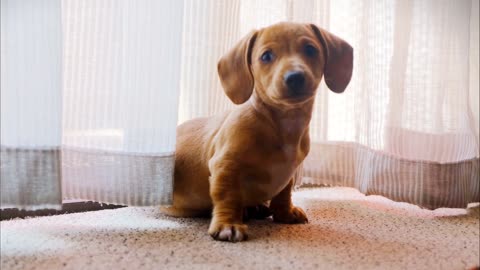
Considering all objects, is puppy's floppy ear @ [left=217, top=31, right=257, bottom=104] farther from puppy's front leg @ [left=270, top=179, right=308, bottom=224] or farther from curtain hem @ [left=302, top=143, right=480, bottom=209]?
curtain hem @ [left=302, top=143, right=480, bottom=209]

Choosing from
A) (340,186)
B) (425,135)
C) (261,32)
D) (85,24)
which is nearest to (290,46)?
(261,32)

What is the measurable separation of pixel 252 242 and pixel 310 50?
415mm

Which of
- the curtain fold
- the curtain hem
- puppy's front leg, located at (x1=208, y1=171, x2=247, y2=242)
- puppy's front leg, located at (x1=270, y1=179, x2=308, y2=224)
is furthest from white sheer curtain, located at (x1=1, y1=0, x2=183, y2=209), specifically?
the curtain hem

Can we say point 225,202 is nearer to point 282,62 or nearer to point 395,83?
point 282,62

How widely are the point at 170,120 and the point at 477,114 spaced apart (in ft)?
2.32

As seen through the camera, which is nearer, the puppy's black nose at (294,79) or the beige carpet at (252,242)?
the beige carpet at (252,242)

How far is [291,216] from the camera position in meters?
1.15

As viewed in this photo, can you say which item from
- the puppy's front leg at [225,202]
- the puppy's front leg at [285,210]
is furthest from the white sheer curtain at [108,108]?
the puppy's front leg at [285,210]

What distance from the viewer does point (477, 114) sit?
111 cm

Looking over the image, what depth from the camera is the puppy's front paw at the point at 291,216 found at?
1.14 metres

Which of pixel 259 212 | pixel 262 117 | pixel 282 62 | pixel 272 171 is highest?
pixel 282 62

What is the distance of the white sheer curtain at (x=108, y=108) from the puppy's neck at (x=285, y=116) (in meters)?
0.20

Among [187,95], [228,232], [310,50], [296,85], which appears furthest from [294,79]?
[187,95]

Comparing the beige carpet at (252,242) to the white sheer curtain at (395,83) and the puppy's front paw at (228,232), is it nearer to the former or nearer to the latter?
the puppy's front paw at (228,232)
